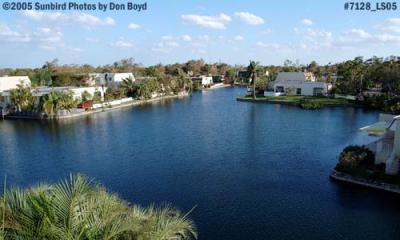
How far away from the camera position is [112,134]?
3575cm

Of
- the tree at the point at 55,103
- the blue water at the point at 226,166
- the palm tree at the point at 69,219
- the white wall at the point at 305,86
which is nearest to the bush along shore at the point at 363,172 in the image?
the blue water at the point at 226,166

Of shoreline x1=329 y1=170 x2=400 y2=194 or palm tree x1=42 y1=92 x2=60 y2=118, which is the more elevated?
palm tree x1=42 y1=92 x2=60 y2=118

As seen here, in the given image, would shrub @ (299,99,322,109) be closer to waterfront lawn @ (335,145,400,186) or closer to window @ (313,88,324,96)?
window @ (313,88,324,96)

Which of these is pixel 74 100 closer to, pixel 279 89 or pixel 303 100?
pixel 303 100

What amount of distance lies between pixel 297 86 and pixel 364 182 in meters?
50.6

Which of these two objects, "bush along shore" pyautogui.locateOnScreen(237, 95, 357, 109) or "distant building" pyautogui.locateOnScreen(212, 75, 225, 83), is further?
"distant building" pyautogui.locateOnScreen(212, 75, 225, 83)

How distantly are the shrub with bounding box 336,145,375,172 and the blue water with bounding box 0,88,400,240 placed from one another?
49.1 inches

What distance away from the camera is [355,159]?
2089 centimetres

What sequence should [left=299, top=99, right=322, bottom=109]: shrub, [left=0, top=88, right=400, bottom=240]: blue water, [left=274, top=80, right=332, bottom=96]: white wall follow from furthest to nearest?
[left=274, top=80, right=332, bottom=96]: white wall
[left=299, top=99, right=322, bottom=109]: shrub
[left=0, top=88, right=400, bottom=240]: blue water

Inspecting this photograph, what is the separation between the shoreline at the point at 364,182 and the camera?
18584 mm

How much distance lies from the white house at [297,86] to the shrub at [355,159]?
4540cm

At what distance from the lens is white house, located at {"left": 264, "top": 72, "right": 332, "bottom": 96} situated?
6556 cm

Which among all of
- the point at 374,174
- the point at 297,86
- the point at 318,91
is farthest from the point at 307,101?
the point at 374,174

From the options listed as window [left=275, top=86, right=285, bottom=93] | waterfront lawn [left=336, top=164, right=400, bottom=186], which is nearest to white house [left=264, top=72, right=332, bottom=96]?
window [left=275, top=86, right=285, bottom=93]
